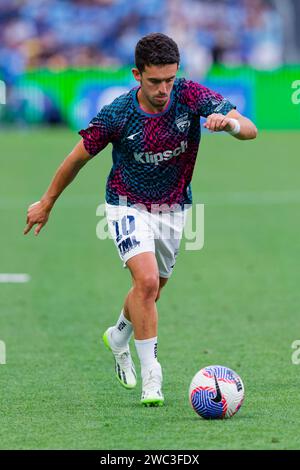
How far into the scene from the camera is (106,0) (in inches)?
1502

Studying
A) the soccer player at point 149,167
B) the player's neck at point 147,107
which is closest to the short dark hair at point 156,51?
the soccer player at point 149,167

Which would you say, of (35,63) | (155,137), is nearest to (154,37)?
(155,137)

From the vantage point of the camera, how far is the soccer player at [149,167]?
23.2 feet

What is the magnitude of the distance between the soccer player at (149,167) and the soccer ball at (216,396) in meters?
0.38

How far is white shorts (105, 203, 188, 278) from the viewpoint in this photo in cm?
730

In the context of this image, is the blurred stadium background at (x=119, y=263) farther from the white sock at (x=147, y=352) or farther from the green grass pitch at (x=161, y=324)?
the white sock at (x=147, y=352)

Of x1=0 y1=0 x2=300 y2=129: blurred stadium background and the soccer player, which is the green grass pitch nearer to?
the soccer player

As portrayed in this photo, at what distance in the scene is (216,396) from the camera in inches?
261

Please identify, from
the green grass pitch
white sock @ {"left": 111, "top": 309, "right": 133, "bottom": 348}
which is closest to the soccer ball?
the green grass pitch

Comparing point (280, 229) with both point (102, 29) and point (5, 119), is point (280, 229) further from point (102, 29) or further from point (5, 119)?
point (102, 29)

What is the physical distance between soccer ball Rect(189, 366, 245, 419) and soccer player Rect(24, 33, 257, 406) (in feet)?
1.24

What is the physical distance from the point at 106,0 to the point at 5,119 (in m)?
6.64

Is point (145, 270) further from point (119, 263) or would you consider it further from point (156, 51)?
point (119, 263)

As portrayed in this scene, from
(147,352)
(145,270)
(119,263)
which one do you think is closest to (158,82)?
(145,270)
